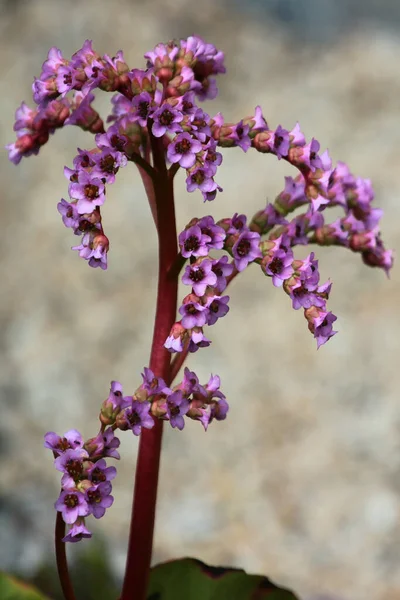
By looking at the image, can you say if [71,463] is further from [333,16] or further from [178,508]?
[333,16]

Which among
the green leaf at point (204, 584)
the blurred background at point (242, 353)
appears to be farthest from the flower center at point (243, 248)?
the blurred background at point (242, 353)

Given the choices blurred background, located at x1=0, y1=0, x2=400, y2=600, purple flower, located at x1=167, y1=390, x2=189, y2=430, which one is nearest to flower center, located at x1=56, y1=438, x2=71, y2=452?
purple flower, located at x1=167, y1=390, x2=189, y2=430

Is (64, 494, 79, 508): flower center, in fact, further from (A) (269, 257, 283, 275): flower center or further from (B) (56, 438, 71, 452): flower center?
(A) (269, 257, 283, 275): flower center

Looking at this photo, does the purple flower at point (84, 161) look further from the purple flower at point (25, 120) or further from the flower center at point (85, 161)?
the purple flower at point (25, 120)

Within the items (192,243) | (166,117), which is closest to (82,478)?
(192,243)

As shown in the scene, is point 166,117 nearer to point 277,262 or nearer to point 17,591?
point 277,262

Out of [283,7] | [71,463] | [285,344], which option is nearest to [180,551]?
[285,344]

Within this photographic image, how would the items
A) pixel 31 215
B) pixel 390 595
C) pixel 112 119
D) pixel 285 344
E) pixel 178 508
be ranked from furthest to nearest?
pixel 31 215, pixel 285 344, pixel 178 508, pixel 390 595, pixel 112 119
